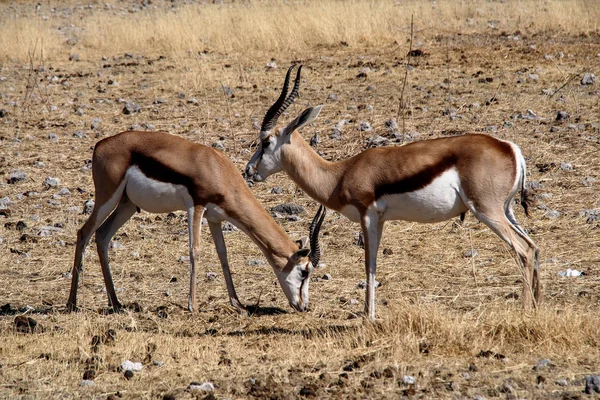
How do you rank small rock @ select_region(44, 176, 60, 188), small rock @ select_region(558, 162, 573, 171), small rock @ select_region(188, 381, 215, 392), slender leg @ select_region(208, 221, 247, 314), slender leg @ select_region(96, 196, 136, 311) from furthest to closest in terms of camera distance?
small rock @ select_region(44, 176, 60, 188) < small rock @ select_region(558, 162, 573, 171) < slender leg @ select_region(96, 196, 136, 311) < slender leg @ select_region(208, 221, 247, 314) < small rock @ select_region(188, 381, 215, 392)

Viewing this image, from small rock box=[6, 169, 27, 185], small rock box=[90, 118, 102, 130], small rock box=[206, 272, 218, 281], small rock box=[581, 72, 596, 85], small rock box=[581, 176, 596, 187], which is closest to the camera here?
small rock box=[206, 272, 218, 281]

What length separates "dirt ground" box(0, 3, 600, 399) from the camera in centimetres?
563

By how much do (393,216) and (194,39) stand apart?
1217 centimetres

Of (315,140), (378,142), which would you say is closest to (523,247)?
(378,142)

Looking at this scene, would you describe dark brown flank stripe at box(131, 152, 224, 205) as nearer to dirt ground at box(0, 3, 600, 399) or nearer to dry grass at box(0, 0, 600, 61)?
dirt ground at box(0, 3, 600, 399)

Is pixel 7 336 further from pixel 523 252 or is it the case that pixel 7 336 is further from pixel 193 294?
pixel 523 252

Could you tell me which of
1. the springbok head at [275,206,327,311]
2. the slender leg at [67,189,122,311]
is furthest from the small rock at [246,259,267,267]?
the slender leg at [67,189,122,311]

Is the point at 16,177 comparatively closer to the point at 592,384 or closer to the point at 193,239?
the point at 193,239

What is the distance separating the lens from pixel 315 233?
743 cm

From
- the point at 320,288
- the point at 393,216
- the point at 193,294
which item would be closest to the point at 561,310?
the point at 393,216

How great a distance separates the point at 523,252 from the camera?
21.9 ft

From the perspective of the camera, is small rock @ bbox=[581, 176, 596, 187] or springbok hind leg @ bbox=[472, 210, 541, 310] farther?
small rock @ bbox=[581, 176, 596, 187]

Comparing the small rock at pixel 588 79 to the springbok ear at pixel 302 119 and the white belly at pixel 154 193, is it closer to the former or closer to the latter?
the springbok ear at pixel 302 119

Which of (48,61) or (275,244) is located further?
A: (48,61)
